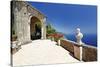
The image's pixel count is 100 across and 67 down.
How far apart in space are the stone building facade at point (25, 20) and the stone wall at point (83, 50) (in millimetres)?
381

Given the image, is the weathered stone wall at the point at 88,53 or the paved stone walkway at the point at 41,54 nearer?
the paved stone walkway at the point at 41,54

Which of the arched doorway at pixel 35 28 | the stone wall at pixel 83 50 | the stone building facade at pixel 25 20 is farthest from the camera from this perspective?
the stone wall at pixel 83 50

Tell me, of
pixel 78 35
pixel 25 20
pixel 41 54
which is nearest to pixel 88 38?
pixel 78 35

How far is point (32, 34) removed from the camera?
3.25 m

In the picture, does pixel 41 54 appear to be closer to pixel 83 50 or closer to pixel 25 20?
pixel 25 20

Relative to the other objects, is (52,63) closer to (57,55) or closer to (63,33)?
(57,55)

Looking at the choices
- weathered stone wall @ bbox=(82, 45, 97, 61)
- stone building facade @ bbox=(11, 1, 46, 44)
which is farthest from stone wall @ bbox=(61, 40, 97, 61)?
stone building facade @ bbox=(11, 1, 46, 44)

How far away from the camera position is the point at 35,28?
324 centimetres

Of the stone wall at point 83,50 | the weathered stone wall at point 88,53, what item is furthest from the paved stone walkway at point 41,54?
the weathered stone wall at point 88,53

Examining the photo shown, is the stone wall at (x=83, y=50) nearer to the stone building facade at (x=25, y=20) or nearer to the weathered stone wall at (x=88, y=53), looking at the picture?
the weathered stone wall at (x=88, y=53)

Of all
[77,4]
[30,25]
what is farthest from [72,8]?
[30,25]

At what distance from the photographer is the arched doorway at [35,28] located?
127 inches
